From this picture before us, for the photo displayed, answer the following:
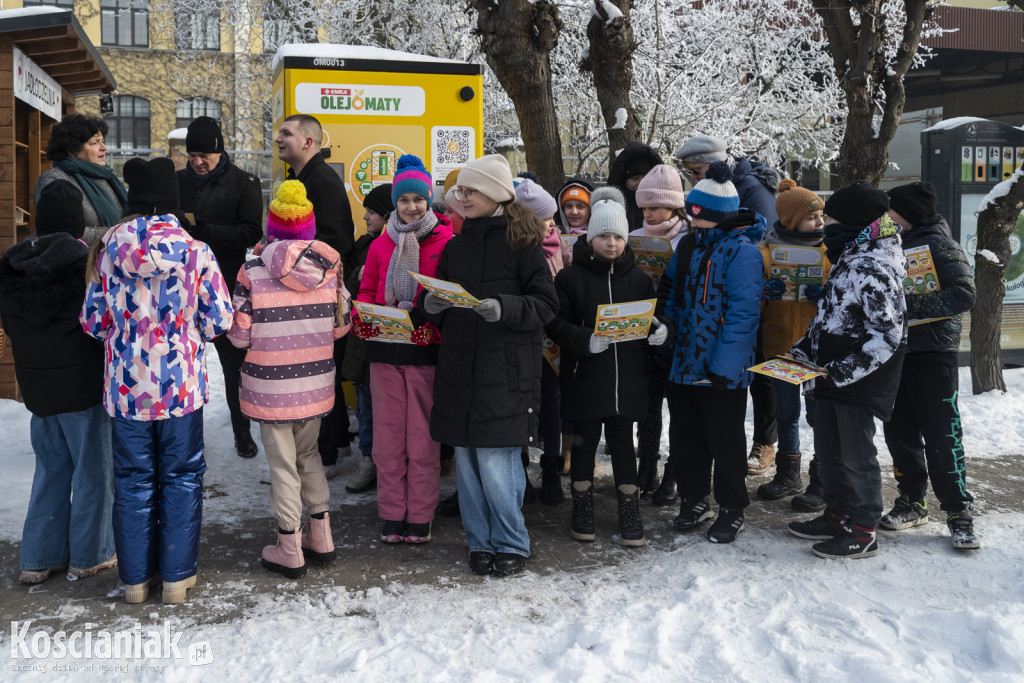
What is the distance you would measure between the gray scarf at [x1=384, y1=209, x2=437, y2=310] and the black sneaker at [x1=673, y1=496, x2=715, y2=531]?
71.7 inches

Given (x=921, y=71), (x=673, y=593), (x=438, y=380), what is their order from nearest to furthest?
(x=673, y=593), (x=438, y=380), (x=921, y=71)

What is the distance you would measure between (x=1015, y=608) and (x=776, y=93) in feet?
56.8

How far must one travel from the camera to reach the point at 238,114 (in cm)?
2519

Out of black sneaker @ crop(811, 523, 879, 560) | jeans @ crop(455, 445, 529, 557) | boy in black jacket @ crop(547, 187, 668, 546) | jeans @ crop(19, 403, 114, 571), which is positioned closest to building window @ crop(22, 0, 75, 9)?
jeans @ crop(19, 403, 114, 571)

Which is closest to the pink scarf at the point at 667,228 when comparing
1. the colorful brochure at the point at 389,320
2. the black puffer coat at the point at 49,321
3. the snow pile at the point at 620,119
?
the colorful brochure at the point at 389,320

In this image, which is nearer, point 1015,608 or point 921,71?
point 1015,608

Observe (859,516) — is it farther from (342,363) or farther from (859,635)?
(342,363)

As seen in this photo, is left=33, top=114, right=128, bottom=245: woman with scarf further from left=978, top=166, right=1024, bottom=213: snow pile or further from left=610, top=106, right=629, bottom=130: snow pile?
left=978, top=166, right=1024, bottom=213: snow pile

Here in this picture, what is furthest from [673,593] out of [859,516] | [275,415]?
[275,415]

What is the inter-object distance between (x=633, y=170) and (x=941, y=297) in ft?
6.84

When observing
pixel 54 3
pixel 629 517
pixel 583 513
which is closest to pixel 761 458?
pixel 629 517

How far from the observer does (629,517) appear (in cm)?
444

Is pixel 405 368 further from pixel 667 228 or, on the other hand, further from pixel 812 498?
pixel 812 498

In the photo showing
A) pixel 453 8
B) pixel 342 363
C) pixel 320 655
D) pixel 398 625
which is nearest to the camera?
pixel 320 655
